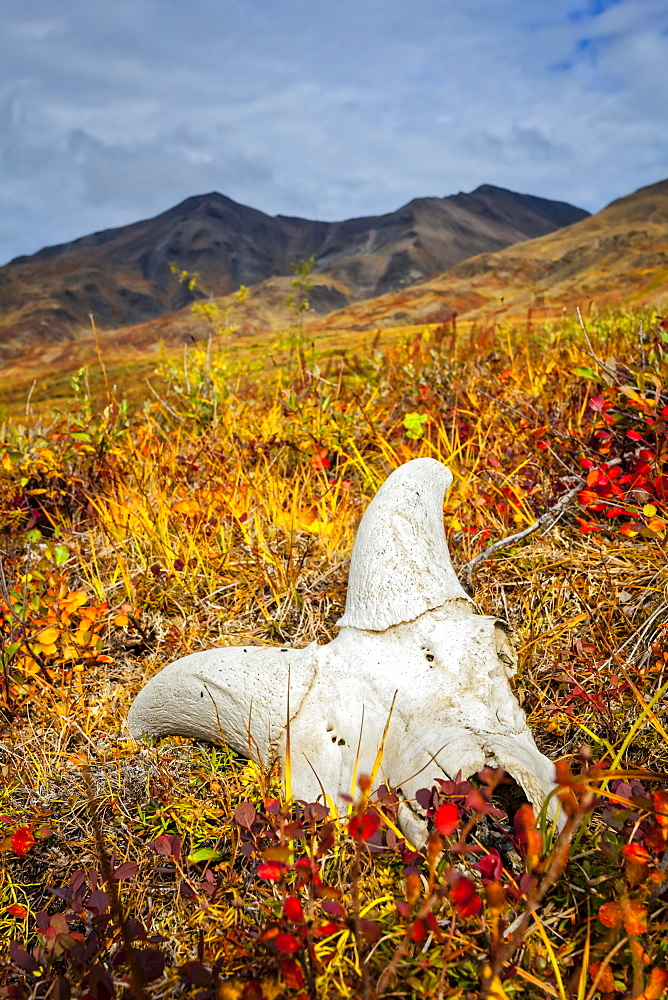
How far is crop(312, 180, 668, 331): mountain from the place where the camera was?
18.3 meters

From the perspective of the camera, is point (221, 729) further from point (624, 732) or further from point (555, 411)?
point (555, 411)

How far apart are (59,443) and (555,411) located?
2.97 m

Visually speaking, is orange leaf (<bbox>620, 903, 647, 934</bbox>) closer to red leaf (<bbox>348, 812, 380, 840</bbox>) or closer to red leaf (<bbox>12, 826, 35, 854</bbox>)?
red leaf (<bbox>348, 812, 380, 840</bbox>)

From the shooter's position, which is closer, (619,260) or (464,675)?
(464,675)

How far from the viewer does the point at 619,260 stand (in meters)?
28.7

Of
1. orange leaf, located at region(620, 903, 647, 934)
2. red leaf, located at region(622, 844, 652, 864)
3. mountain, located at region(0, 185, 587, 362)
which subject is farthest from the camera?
mountain, located at region(0, 185, 587, 362)

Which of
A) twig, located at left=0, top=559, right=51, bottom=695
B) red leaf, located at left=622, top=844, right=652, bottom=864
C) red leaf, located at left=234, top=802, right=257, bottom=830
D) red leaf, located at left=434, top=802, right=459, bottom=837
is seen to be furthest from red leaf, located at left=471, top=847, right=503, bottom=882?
twig, located at left=0, top=559, right=51, bottom=695

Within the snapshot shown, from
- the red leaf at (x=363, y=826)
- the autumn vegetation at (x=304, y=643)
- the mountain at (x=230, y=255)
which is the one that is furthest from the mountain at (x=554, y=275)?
the mountain at (x=230, y=255)

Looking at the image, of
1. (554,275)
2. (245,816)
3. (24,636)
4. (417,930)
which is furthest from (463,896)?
(554,275)

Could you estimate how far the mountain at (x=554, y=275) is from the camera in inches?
719

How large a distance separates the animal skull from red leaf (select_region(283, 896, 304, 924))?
363mm

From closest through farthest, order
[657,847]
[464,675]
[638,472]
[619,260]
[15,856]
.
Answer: [657,847]
[15,856]
[464,675]
[638,472]
[619,260]

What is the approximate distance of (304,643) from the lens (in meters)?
2.08

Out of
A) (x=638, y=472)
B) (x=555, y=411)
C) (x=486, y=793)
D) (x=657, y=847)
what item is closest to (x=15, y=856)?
(x=486, y=793)
